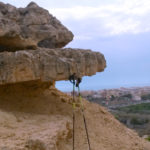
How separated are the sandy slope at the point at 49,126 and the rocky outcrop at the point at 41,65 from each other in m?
1.02

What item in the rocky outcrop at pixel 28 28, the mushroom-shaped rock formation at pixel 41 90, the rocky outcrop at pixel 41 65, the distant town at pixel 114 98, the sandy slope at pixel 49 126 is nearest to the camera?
the sandy slope at pixel 49 126

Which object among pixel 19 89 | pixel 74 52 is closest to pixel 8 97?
pixel 19 89

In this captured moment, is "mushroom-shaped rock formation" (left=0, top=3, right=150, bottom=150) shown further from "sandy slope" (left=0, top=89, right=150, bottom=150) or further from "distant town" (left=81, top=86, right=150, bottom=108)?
"distant town" (left=81, top=86, right=150, bottom=108)

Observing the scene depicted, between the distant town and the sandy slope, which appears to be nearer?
the sandy slope

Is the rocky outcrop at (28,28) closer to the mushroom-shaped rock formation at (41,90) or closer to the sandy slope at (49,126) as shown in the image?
the mushroom-shaped rock formation at (41,90)

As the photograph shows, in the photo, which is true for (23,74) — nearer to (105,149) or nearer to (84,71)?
(84,71)

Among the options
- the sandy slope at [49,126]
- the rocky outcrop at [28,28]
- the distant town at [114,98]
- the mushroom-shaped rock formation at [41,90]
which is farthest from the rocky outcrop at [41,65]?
the distant town at [114,98]

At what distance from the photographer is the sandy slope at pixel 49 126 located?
5.16m

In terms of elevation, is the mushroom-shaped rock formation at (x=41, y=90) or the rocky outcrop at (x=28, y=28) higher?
the rocky outcrop at (x=28, y=28)

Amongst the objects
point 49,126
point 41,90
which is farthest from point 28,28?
point 49,126

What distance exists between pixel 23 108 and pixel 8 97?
59 centimetres

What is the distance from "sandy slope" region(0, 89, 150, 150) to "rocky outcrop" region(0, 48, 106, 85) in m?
1.02

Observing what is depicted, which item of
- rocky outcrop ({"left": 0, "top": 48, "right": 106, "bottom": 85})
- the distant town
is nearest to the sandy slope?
rocky outcrop ({"left": 0, "top": 48, "right": 106, "bottom": 85})

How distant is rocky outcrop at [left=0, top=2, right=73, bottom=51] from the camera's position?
7.85 metres
